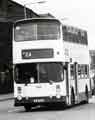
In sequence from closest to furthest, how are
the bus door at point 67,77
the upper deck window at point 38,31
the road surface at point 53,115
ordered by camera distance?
the road surface at point 53,115 < the upper deck window at point 38,31 < the bus door at point 67,77

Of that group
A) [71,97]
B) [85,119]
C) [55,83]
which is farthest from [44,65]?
[85,119]

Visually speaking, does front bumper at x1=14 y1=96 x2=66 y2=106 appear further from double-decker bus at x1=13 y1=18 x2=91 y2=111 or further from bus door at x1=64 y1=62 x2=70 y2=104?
bus door at x1=64 y1=62 x2=70 y2=104

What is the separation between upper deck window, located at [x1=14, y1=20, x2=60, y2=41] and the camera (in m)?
27.2

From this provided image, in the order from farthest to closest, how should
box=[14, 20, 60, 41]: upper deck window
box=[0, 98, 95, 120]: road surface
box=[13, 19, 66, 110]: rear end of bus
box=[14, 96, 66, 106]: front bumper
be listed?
box=[14, 20, 60, 41]: upper deck window < box=[14, 96, 66, 106]: front bumper < box=[13, 19, 66, 110]: rear end of bus < box=[0, 98, 95, 120]: road surface

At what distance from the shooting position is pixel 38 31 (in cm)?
2725

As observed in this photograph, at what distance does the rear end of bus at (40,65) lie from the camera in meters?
26.9

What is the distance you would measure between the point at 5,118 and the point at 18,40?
463 centimetres

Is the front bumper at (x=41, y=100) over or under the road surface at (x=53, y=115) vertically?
over

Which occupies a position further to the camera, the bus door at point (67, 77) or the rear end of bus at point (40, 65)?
the bus door at point (67, 77)

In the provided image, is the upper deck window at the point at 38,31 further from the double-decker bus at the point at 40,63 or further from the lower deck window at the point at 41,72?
the lower deck window at the point at 41,72

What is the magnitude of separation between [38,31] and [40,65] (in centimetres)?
149

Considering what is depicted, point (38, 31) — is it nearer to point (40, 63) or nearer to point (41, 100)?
point (40, 63)

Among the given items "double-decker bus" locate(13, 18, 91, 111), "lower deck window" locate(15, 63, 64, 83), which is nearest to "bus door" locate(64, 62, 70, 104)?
"double-decker bus" locate(13, 18, 91, 111)

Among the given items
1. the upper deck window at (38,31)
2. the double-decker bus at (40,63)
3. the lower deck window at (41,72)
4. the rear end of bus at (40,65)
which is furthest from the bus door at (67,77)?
the upper deck window at (38,31)
